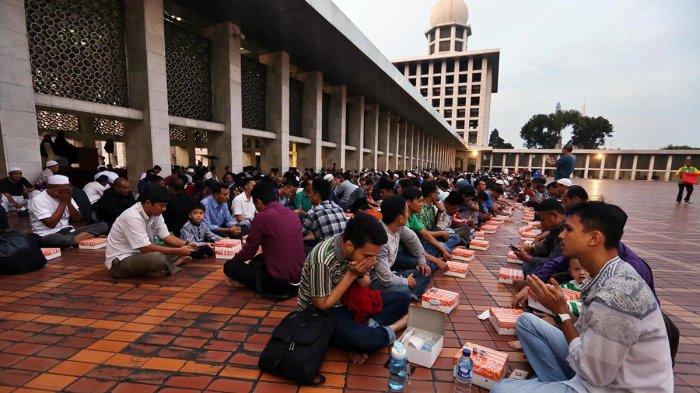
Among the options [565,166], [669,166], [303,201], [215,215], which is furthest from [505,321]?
[669,166]

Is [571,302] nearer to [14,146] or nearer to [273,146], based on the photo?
[14,146]

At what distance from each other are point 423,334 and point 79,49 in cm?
1063

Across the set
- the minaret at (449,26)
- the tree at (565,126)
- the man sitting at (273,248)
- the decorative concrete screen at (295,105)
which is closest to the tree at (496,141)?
the tree at (565,126)

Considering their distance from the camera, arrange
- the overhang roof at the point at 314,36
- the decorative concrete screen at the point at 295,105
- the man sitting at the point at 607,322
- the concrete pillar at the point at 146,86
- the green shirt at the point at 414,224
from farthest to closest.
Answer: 1. the decorative concrete screen at the point at 295,105
2. the overhang roof at the point at 314,36
3. the concrete pillar at the point at 146,86
4. the green shirt at the point at 414,224
5. the man sitting at the point at 607,322

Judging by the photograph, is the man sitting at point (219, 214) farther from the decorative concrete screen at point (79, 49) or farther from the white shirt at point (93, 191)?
the decorative concrete screen at point (79, 49)

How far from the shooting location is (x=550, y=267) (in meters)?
3.42

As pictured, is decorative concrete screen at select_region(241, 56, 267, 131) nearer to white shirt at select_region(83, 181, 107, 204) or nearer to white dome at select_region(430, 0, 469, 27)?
white shirt at select_region(83, 181, 107, 204)

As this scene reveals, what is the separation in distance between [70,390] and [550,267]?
4.18 m

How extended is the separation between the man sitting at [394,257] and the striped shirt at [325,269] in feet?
2.36

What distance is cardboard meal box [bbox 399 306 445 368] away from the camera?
2.44 metres

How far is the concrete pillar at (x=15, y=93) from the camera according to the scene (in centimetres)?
662

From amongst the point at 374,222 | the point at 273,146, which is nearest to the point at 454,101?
the point at 273,146

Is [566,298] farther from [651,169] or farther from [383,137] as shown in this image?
[651,169]

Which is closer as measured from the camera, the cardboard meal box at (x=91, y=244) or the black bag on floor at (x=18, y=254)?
the black bag on floor at (x=18, y=254)
